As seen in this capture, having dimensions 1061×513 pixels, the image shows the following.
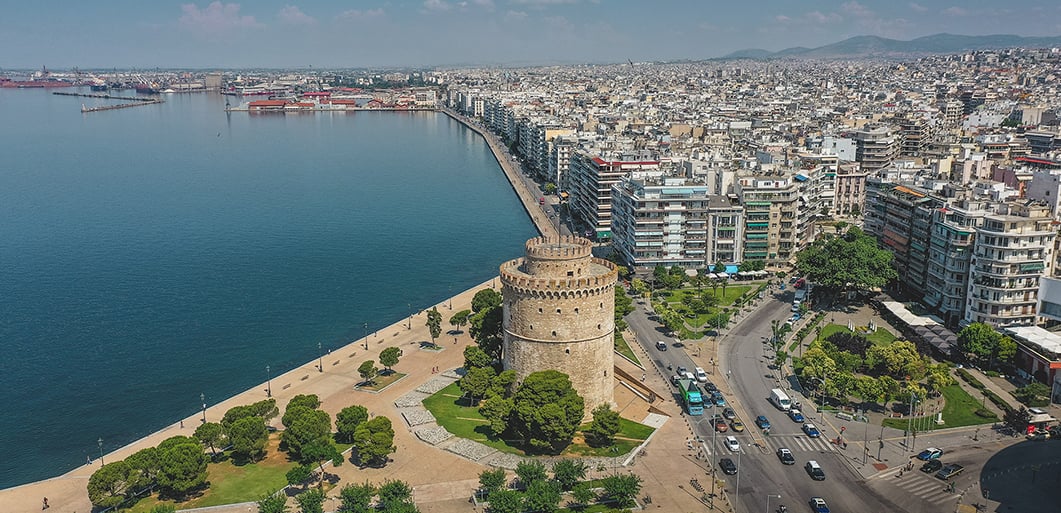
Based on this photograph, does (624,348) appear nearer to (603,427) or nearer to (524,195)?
(603,427)

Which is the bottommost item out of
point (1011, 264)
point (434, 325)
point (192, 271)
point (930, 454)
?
point (192, 271)

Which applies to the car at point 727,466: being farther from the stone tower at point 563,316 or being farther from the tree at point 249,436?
the tree at point 249,436

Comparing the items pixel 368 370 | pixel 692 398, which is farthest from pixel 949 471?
pixel 368 370

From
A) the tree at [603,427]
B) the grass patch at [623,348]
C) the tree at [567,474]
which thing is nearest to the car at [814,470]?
the tree at [603,427]

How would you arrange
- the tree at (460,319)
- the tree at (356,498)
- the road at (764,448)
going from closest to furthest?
the tree at (356,498) → the road at (764,448) → the tree at (460,319)

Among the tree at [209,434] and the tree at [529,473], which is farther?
the tree at [209,434]

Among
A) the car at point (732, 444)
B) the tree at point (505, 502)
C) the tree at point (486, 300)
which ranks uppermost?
the tree at point (486, 300)

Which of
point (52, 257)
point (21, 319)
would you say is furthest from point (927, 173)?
point (52, 257)
